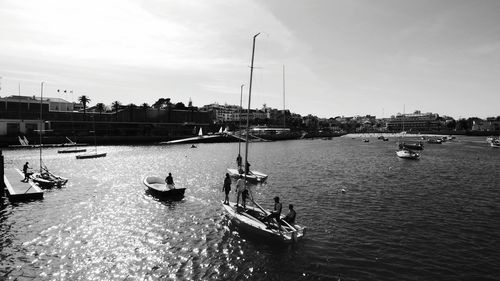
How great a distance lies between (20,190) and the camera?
32656 millimetres

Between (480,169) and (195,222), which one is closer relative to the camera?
(195,222)

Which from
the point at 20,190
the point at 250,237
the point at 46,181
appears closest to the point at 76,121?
the point at 46,181

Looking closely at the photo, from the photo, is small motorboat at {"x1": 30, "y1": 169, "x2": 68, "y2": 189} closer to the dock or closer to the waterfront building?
the dock

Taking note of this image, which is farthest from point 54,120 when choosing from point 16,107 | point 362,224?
point 362,224

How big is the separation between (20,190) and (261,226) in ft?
86.2

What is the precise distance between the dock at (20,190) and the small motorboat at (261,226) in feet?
65.7

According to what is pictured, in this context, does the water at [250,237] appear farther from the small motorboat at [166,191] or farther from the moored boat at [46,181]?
the moored boat at [46,181]

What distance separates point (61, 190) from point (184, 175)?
16.8 metres

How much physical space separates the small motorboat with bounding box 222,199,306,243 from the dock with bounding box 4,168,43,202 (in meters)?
20.0

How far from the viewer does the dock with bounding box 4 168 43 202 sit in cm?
3075

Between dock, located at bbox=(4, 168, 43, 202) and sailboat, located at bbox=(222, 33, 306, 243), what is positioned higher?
sailboat, located at bbox=(222, 33, 306, 243)

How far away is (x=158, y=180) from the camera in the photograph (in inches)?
1487

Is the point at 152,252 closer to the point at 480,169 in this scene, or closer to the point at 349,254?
the point at 349,254

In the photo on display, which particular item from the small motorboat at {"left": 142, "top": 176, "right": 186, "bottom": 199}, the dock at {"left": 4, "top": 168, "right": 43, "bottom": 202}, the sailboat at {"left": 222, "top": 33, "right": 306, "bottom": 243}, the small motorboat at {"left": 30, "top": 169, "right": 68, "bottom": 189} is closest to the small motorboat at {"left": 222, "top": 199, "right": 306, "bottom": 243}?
the sailboat at {"left": 222, "top": 33, "right": 306, "bottom": 243}
